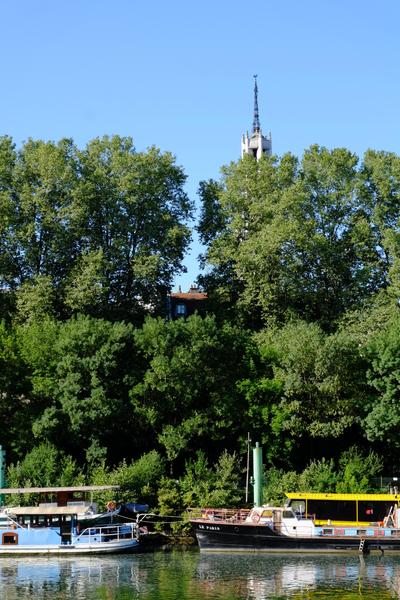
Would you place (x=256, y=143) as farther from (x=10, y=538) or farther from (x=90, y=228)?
(x=10, y=538)

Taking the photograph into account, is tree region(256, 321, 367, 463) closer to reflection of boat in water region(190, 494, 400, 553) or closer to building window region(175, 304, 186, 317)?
reflection of boat in water region(190, 494, 400, 553)

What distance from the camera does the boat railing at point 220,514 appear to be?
53594mm

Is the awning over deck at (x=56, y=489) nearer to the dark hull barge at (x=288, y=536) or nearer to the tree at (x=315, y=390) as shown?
the dark hull barge at (x=288, y=536)

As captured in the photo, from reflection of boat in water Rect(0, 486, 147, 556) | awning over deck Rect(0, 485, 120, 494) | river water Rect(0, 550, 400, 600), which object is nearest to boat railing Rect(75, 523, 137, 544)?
reflection of boat in water Rect(0, 486, 147, 556)

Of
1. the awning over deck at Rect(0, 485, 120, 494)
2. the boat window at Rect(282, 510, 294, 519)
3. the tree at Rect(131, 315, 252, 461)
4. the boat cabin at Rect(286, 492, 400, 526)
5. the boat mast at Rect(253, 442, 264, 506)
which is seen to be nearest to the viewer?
the boat window at Rect(282, 510, 294, 519)

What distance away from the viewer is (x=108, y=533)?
53.1m

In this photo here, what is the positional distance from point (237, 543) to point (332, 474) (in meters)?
10.4

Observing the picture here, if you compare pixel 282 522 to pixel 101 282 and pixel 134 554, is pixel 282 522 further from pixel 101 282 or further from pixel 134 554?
pixel 101 282

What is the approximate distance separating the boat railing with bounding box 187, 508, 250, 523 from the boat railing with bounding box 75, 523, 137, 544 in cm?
381

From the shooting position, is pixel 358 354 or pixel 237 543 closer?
pixel 237 543

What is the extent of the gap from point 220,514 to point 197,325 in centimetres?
1309

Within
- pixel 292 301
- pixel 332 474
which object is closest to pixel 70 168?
pixel 292 301

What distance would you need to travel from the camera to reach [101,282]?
7319cm

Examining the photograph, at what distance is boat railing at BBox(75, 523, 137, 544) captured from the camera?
5269cm
